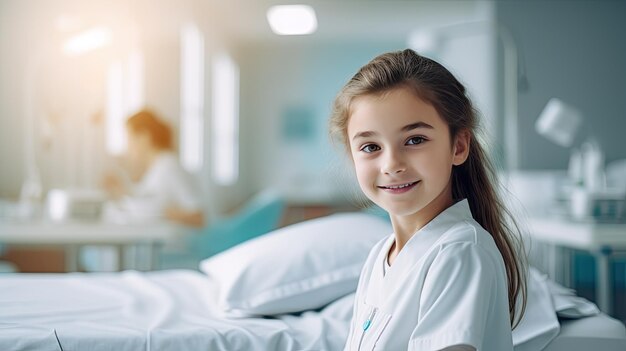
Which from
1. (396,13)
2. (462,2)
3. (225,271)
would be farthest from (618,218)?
(396,13)

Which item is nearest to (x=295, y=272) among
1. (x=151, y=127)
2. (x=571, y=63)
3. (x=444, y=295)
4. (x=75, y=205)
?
(x=444, y=295)

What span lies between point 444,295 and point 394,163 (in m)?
0.19

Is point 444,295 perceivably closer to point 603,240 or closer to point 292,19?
point 603,240

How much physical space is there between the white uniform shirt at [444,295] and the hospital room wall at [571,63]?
3834 millimetres

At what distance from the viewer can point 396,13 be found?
597 centimetres

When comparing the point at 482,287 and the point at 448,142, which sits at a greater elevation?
the point at 448,142

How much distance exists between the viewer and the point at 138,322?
53.5 inches

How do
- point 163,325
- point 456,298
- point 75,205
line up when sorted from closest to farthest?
point 456,298, point 163,325, point 75,205

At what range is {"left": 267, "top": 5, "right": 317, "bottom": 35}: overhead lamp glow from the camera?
582cm

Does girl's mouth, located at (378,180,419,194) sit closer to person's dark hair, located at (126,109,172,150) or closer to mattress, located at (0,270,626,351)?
mattress, located at (0,270,626,351)

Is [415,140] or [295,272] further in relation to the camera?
[295,272]

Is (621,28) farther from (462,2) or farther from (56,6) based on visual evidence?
(56,6)

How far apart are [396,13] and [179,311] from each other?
4.90 metres

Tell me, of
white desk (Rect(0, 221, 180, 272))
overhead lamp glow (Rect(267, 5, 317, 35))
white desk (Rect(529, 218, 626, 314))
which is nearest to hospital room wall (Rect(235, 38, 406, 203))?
overhead lamp glow (Rect(267, 5, 317, 35))
